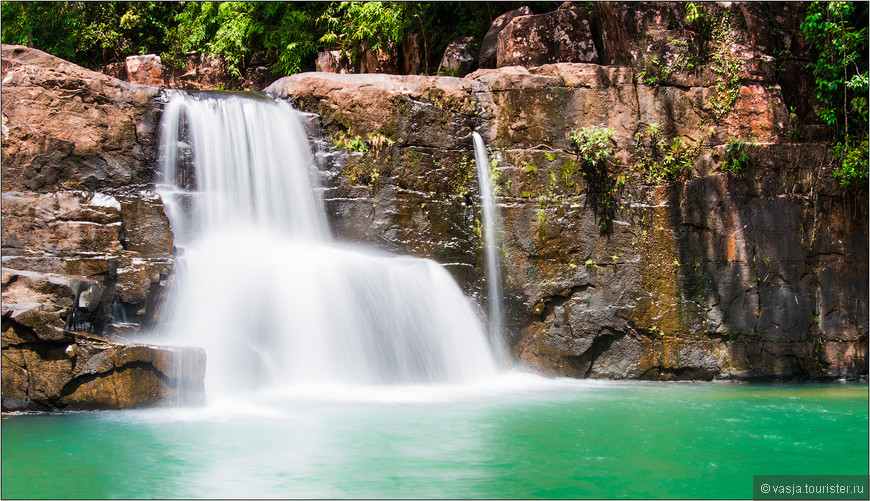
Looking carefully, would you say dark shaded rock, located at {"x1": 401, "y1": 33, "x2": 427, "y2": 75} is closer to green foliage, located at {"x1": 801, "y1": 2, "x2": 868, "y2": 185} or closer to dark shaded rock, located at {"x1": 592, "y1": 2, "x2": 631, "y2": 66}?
dark shaded rock, located at {"x1": 592, "y1": 2, "x2": 631, "y2": 66}

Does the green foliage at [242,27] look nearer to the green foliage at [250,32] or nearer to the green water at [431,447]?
the green foliage at [250,32]

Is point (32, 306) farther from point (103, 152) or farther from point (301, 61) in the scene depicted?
point (301, 61)

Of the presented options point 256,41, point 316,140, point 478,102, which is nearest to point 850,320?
point 478,102

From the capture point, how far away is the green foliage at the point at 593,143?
29.4 ft

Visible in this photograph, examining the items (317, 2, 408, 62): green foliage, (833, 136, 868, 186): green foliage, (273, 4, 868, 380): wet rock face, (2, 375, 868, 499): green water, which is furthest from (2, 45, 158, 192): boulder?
(833, 136, 868, 186): green foliage

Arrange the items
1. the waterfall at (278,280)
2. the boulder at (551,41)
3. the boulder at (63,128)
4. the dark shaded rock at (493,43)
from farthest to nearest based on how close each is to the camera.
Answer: the dark shaded rock at (493,43) < the boulder at (551,41) < the boulder at (63,128) < the waterfall at (278,280)

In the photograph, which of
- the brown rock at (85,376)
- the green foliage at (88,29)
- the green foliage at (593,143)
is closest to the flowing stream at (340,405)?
the brown rock at (85,376)

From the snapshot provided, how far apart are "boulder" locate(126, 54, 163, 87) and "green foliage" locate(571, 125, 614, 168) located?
25.4 feet

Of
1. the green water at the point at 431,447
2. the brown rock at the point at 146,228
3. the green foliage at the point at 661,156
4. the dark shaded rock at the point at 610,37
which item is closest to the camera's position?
the green water at the point at 431,447

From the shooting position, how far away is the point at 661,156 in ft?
30.2

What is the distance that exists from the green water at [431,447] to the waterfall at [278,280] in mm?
538

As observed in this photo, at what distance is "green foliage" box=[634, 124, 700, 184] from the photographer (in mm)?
9141

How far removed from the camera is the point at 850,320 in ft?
29.0

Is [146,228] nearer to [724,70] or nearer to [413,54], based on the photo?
[413,54]
